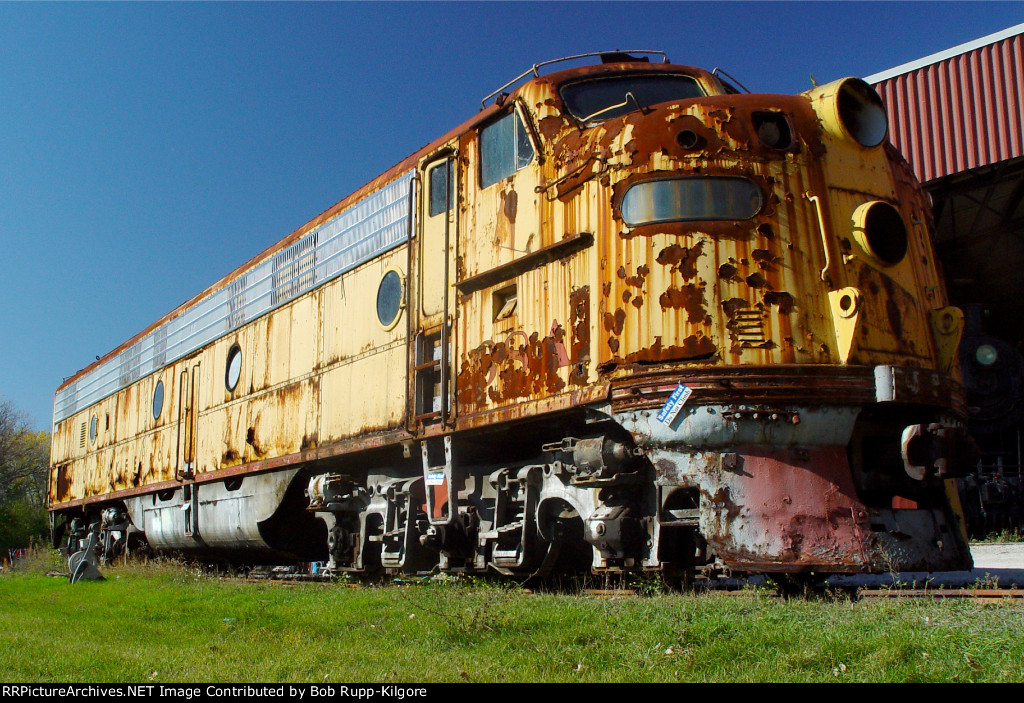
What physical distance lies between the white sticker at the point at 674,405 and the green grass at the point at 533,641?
119cm

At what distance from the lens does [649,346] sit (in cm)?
636

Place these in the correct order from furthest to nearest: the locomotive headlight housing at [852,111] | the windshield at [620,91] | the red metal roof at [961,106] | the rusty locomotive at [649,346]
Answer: the red metal roof at [961,106] < the windshield at [620,91] < the locomotive headlight housing at [852,111] < the rusty locomotive at [649,346]

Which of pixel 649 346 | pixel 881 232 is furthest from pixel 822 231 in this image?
pixel 649 346

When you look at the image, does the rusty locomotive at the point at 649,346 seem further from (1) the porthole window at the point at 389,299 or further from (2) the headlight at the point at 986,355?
(2) the headlight at the point at 986,355

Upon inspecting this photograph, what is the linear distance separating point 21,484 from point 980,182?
172 feet

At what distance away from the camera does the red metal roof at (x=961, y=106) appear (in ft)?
52.9

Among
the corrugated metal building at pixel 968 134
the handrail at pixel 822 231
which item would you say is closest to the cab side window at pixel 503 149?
the handrail at pixel 822 231

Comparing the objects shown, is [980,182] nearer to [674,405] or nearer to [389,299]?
[389,299]

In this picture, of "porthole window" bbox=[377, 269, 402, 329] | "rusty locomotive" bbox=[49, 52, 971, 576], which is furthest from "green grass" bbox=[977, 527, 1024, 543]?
"porthole window" bbox=[377, 269, 402, 329]

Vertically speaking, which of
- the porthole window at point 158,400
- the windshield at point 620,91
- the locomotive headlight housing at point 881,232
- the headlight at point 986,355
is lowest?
the porthole window at point 158,400

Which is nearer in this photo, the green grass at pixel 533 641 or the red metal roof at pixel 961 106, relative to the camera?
the green grass at pixel 533 641

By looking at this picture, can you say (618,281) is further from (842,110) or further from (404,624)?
(404,624)
